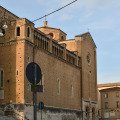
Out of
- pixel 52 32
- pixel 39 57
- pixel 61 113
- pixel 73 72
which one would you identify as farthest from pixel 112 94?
pixel 39 57

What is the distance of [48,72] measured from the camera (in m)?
32.7

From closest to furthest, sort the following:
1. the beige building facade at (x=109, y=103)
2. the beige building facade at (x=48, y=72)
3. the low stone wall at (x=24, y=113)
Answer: the low stone wall at (x=24, y=113) → the beige building facade at (x=48, y=72) → the beige building facade at (x=109, y=103)

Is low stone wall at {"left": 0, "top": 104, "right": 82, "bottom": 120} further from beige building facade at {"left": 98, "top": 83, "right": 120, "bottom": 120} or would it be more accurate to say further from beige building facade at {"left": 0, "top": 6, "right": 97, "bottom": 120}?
beige building facade at {"left": 98, "top": 83, "right": 120, "bottom": 120}

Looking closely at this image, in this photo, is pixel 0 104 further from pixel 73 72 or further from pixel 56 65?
pixel 73 72

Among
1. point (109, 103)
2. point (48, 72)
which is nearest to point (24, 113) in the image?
point (48, 72)

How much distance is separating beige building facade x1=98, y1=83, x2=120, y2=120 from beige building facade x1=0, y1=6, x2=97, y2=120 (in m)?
21.7

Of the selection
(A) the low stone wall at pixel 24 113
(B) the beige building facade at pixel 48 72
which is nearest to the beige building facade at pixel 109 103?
(B) the beige building facade at pixel 48 72

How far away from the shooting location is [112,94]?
225 feet

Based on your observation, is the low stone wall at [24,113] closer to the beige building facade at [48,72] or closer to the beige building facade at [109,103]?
the beige building facade at [48,72]

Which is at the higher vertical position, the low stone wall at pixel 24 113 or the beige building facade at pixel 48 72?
the beige building facade at pixel 48 72

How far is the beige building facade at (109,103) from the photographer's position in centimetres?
6650

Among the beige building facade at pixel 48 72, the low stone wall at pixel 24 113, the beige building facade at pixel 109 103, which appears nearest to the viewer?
the low stone wall at pixel 24 113

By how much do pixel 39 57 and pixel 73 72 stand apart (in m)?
9.39

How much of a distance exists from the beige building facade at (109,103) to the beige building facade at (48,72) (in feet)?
71.2
